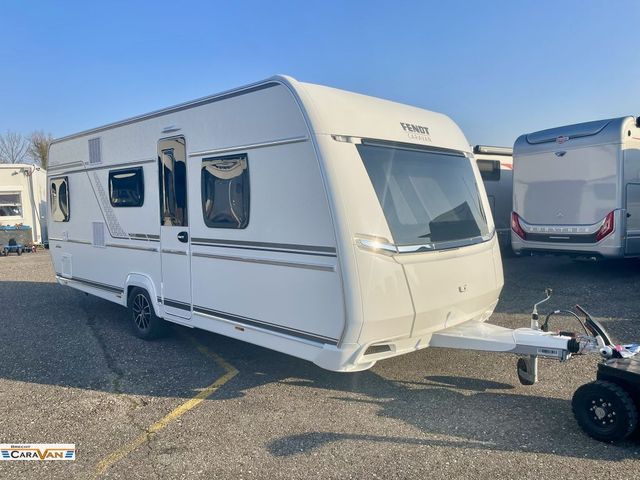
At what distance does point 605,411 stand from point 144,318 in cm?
513

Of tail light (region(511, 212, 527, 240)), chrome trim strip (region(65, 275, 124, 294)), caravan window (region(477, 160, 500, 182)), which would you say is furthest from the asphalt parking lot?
caravan window (region(477, 160, 500, 182))

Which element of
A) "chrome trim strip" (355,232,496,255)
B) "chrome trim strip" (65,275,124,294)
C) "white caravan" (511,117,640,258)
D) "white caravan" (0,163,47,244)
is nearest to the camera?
"chrome trim strip" (355,232,496,255)

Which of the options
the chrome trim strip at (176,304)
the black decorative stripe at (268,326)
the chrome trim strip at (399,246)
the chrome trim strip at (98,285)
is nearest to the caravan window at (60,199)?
Result: the chrome trim strip at (98,285)

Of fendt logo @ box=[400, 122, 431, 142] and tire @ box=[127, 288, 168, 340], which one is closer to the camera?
fendt logo @ box=[400, 122, 431, 142]

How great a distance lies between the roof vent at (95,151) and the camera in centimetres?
704

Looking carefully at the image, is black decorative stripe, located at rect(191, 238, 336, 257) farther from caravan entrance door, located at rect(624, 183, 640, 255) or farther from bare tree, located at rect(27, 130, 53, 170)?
bare tree, located at rect(27, 130, 53, 170)

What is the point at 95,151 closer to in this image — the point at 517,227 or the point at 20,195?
the point at 517,227

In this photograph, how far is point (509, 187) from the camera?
559 inches

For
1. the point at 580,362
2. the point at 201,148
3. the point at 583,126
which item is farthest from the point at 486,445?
the point at 583,126

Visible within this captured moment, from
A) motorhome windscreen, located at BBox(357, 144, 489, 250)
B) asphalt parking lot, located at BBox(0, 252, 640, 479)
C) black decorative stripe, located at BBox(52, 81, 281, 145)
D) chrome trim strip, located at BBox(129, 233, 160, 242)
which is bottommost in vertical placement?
asphalt parking lot, located at BBox(0, 252, 640, 479)

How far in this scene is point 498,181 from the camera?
13727 millimetres

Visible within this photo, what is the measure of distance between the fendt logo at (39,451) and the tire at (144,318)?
2.50 meters

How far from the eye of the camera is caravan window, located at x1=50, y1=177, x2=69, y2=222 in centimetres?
798

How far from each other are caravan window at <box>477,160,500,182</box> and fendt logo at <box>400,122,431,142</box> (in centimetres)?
868
